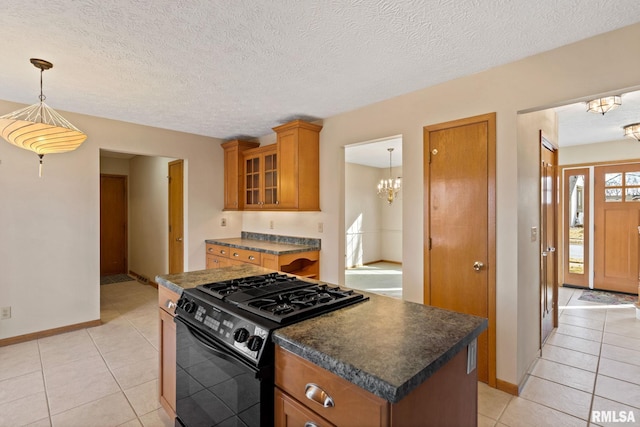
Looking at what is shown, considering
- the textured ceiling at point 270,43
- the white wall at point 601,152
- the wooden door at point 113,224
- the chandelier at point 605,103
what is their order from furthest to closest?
the wooden door at point 113,224 → the white wall at point 601,152 → the chandelier at point 605,103 → the textured ceiling at point 270,43

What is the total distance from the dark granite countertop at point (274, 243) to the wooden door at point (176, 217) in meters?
0.50

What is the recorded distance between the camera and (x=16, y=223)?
3.22 m

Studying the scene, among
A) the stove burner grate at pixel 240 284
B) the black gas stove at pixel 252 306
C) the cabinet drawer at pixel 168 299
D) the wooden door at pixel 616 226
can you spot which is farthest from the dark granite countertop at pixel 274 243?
the wooden door at pixel 616 226

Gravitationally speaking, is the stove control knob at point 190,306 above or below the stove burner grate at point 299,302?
below

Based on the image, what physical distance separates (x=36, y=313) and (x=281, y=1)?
3.94 meters

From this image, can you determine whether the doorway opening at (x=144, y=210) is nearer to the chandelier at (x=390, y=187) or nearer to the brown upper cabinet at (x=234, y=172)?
the brown upper cabinet at (x=234, y=172)

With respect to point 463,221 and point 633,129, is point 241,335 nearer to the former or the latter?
point 463,221

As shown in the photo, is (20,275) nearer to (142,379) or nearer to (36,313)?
(36,313)

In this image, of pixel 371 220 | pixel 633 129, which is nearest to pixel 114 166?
pixel 371 220

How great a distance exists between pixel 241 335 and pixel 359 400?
558 millimetres

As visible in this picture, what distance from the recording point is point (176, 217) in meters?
4.94

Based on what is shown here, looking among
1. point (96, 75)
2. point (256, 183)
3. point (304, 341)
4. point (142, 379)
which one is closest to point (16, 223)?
point (96, 75)

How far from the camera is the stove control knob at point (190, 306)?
1.59 metres

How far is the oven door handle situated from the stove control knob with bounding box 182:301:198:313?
68 millimetres
